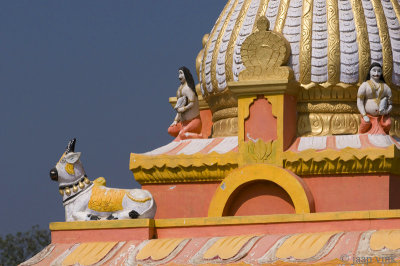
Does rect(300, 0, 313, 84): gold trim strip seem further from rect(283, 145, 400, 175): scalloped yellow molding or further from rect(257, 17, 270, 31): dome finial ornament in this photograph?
rect(283, 145, 400, 175): scalloped yellow molding

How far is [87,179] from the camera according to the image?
23891 millimetres

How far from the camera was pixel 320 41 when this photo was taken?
25766 millimetres

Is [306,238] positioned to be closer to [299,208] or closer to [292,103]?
[299,208]

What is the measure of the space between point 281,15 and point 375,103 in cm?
292

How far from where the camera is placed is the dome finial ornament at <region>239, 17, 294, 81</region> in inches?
988

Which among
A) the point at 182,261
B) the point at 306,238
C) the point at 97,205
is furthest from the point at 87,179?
the point at 306,238

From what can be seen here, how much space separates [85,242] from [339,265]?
4.97 meters

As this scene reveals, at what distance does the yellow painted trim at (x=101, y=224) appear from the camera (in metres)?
22.7

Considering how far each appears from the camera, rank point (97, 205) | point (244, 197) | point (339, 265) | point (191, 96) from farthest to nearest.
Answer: point (191, 96), point (244, 197), point (97, 205), point (339, 265)

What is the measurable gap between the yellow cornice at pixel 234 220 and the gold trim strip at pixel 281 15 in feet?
17.2

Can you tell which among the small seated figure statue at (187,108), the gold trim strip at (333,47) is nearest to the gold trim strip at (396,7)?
the gold trim strip at (333,47)

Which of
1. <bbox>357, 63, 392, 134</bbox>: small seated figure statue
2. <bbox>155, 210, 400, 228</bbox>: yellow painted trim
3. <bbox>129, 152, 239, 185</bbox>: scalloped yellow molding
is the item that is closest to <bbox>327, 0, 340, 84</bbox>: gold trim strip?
<bbox>357, 63, 392, 134</bbox>: small seated figure statue

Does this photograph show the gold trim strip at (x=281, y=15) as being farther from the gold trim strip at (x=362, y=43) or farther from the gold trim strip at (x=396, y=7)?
the gold trim strip at (x=396, y=7)

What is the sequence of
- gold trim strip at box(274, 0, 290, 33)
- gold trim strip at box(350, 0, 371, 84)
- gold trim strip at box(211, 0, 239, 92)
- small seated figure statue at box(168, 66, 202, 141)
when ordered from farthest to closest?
gold trim strip at box(211, 0, 239, 92)
small seated figure statue at box(168, 66, 202, 141)
gold trim strip at box(274, 0, 290, 33)
gold trim strip at box(350, 0, 371, 84)
